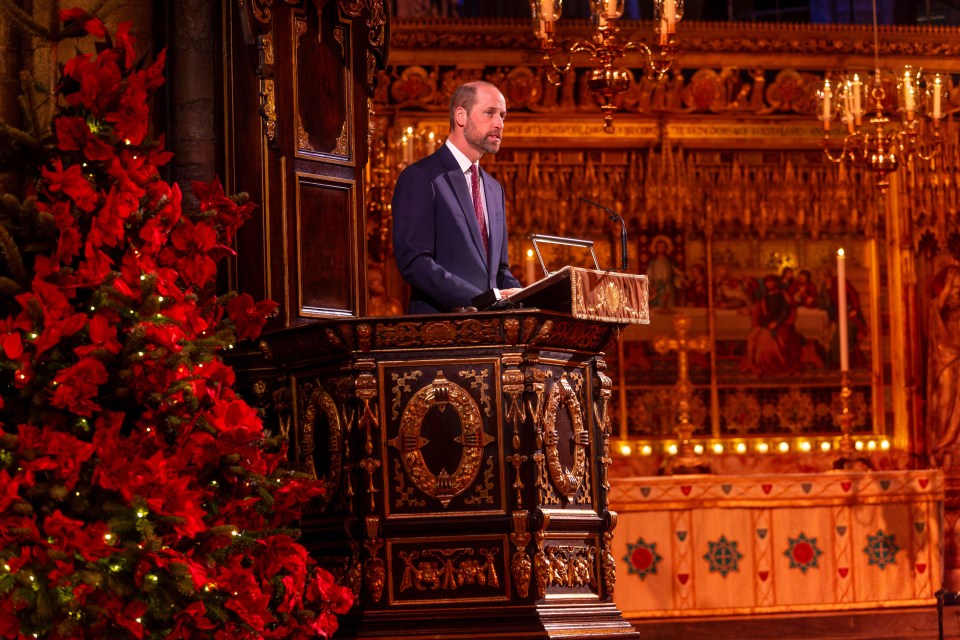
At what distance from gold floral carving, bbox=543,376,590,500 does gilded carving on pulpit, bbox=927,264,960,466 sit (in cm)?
789

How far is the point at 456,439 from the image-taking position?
5.55 metres

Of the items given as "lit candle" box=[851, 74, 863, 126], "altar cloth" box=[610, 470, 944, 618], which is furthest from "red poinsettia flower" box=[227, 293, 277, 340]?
"lit candle" box=[851, 74, 863, 126]

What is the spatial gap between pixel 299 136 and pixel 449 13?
29.2 feet

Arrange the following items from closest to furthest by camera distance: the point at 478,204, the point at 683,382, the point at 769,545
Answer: the point at 478,204
the point at 769,545
the point at 683,382

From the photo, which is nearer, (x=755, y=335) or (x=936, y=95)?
(x=936, y=95)

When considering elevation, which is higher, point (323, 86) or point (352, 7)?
point (352, 7)

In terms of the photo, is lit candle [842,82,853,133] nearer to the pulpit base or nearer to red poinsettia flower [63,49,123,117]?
the pulpit base

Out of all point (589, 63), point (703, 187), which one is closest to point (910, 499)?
point (703, 187)

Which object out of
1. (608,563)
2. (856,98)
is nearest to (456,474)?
(608,563)

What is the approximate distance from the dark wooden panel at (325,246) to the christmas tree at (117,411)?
1.07 m

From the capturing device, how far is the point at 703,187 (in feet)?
43.5

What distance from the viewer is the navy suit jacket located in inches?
233

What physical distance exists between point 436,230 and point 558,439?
87 centimetres

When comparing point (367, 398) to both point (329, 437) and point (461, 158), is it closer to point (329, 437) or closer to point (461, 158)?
point (329, 437)
